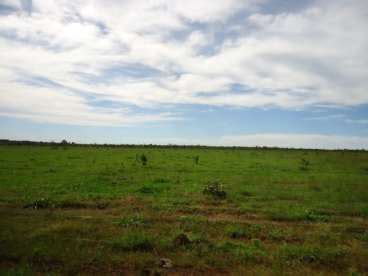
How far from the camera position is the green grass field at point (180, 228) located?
328 inches

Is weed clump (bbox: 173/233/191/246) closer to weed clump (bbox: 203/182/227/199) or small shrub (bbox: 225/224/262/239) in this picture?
small shrub (bbox: 225/224/262/239)

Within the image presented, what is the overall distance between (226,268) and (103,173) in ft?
62.1

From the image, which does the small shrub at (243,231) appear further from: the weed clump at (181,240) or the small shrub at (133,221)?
the small shrub at (133,221)

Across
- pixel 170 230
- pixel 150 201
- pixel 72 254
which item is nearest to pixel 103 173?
pixel 150 201

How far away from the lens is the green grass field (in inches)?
328

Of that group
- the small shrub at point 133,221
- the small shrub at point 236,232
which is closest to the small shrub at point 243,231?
the small shrub at point 236,232

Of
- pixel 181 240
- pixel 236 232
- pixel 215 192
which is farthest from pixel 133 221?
pixel 215 192

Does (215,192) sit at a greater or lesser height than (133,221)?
greater

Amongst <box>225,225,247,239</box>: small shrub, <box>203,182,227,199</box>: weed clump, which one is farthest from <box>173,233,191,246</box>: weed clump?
<box>203,182,227,199</box>: weed clump

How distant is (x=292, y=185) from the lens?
21625 mm

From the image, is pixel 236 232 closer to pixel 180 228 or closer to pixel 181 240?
pixel 180 228

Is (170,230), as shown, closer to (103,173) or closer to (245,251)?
(245,251)

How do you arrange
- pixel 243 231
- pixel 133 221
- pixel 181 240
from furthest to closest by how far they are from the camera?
pixel 133 221 < pixel 243 231 < pixel 181 240

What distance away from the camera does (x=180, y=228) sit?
447 inches
